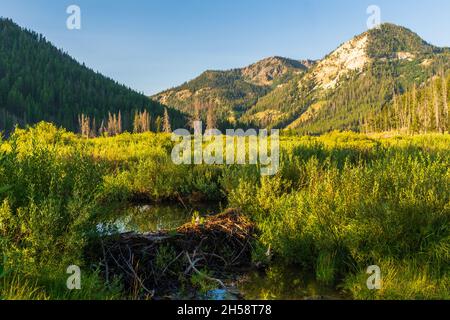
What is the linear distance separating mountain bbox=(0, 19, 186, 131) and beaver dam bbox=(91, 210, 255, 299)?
111 metres

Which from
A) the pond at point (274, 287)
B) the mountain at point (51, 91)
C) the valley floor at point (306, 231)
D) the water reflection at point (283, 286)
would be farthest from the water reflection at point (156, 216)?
the mountain at point (51, 91)

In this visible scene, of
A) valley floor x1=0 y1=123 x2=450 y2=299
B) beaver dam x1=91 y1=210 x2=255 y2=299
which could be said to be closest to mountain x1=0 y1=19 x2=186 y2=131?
valley floor x1=0 y1=123 x2=450 y2=299

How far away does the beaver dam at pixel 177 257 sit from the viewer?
18.8ft

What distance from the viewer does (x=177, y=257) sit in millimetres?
6289

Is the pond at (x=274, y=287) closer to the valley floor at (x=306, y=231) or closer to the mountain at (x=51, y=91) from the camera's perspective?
the valley floor at (x=306, y=231)

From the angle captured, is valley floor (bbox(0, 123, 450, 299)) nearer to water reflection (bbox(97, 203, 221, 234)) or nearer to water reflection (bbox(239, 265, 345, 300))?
water reflection (bbox(239, 265, 345, 300))

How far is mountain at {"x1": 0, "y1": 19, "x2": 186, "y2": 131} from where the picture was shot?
11725cm

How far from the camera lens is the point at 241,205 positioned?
9.05m

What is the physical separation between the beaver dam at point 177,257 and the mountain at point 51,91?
111 m

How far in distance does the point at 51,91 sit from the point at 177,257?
144 metres

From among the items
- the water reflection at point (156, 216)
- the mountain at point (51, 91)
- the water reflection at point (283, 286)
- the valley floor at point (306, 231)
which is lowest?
the water reflection at point (283, 286)

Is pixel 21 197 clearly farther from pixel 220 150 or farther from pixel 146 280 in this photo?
pixel 220 150

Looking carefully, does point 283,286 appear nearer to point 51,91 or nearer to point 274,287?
point 274,287

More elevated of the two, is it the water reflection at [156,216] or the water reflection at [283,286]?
the water reflection at [156,216]
